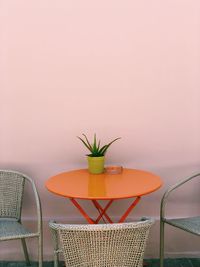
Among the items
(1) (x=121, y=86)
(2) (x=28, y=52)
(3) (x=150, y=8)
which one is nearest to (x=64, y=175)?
(1) (x=121, y=86)

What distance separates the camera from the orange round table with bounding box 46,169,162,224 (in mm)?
2377

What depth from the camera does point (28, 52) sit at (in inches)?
123

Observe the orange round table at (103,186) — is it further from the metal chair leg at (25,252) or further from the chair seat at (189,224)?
the metal chair leg at (25,252)

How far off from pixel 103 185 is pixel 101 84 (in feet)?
3.17

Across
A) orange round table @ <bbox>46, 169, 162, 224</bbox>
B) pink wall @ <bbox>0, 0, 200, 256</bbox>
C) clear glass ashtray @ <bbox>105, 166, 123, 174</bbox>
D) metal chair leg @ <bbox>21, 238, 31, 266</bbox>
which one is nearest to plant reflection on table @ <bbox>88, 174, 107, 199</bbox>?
orange round table @ <bbox>46, 169, 162, 224</bbox>

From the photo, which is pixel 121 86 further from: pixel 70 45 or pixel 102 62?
pixel 70 45

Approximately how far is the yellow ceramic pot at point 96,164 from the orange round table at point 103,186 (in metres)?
0.04

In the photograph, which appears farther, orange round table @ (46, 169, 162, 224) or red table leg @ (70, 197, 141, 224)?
red table leg @ (70, 197, 141, 224)

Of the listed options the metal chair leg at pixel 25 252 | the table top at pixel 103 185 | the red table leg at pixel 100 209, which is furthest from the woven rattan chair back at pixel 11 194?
the red table leg at pixel 100 209

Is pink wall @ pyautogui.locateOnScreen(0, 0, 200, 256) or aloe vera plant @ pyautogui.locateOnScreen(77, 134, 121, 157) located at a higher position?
pink wall @ pyautogui.locateOnScreen(0, 0, 200, 256)

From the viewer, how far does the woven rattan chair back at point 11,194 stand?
3.03m

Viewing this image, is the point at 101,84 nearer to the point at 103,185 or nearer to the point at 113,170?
the point at 113,170

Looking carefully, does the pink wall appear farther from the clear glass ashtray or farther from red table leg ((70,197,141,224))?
red table leg ((70,197,141,224))

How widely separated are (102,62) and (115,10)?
1.46ft
